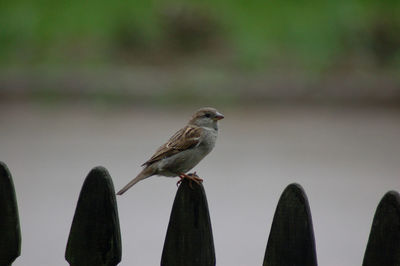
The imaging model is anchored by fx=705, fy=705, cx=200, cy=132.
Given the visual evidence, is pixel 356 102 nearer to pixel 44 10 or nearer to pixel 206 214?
pixel 44 10

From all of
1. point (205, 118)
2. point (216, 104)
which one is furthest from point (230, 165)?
point (205, 118)

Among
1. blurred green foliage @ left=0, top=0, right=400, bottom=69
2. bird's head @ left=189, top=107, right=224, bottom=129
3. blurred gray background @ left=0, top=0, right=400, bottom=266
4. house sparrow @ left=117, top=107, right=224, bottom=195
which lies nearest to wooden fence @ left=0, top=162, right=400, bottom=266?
house sparrow @ left=117, top=107, right=224, bottom=195

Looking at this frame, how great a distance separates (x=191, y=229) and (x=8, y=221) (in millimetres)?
516

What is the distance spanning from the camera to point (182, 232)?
195cm

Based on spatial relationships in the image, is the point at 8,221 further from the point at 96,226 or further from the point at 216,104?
A: the point at 216,104

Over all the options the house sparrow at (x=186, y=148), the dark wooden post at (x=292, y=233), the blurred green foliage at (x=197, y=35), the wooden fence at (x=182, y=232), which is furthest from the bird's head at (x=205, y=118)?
the blurred green foliage at (x=197, y=35)

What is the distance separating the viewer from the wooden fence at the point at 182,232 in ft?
6.12

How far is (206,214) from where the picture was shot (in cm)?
193

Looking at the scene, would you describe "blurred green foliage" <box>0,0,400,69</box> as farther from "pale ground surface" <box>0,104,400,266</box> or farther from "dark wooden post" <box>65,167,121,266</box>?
"dark wooden post" <box>65,167,121,266</box>

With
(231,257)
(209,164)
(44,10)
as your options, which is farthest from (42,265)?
(44,10)

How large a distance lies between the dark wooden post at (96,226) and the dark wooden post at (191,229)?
0.16 metres

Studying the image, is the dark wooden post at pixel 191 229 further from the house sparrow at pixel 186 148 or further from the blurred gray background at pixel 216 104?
the blurred gray background at pixel 216 104

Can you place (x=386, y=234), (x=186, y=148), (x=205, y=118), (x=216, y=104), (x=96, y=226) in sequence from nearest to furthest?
(x=386, y=234)
(x=96, y=226)
(x=186, y=148)
(x=205, y=118)
(x=216, y=104)

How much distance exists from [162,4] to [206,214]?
7777 millimetres
